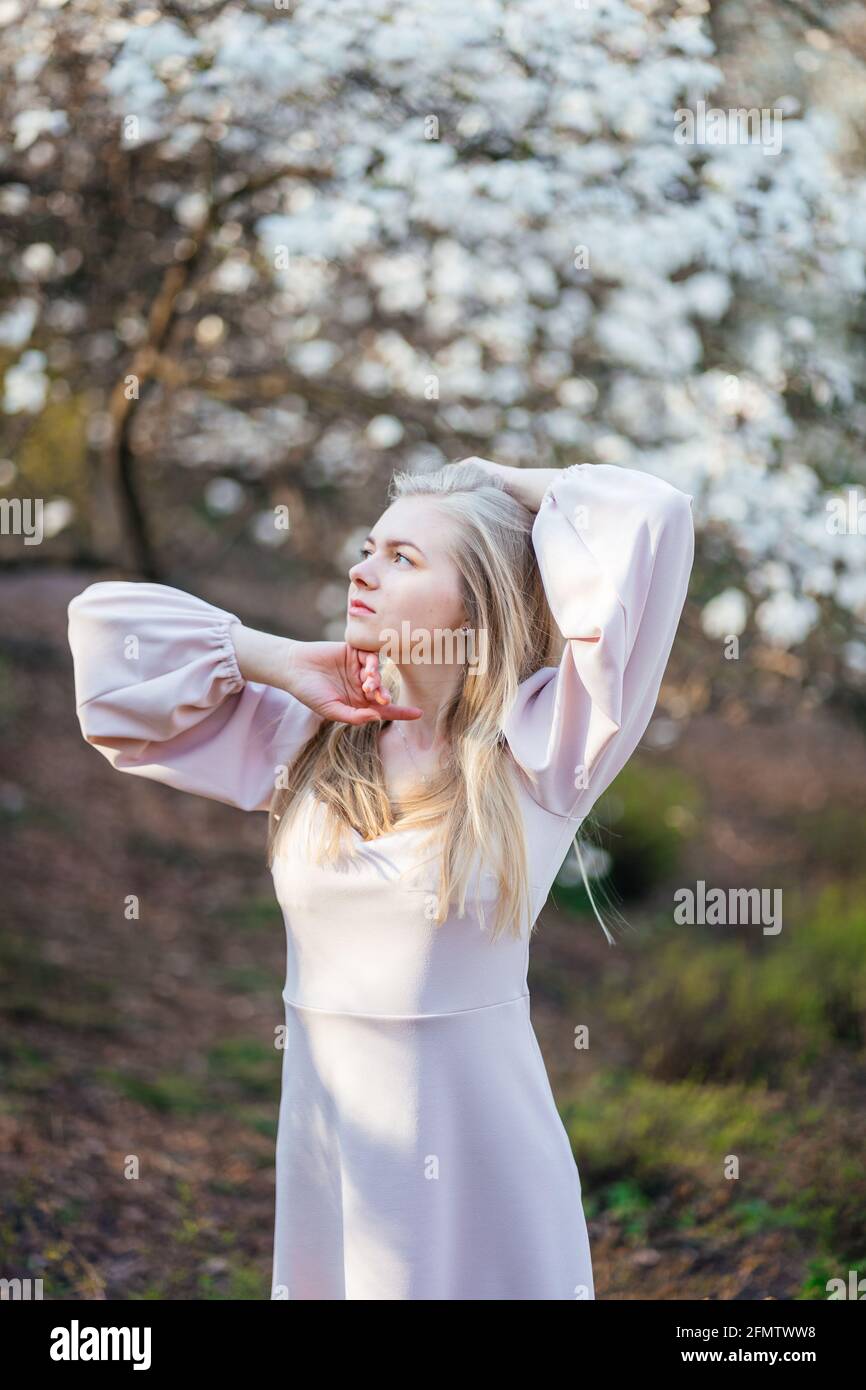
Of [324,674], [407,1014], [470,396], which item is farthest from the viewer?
[470,396]

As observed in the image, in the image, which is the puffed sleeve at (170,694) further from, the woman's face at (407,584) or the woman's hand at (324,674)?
the woman's face at (407,584)

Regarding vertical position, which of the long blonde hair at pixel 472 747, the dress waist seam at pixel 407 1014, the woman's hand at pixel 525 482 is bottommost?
the dress waist seam at pixel 407 1014

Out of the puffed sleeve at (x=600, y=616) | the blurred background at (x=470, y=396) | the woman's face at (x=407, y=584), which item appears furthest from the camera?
the blurred background at (x=470, y=396)

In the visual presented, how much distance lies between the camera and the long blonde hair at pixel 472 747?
193cm

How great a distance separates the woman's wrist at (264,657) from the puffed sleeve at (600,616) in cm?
39

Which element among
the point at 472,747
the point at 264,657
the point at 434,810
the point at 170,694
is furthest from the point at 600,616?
the point at 170,694

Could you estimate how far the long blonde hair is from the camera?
6.34ft

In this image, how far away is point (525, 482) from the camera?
2.14 metres

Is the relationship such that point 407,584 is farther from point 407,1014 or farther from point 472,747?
point 407,1014

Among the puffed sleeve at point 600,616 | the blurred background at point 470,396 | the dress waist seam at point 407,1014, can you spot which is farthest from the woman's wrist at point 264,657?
the blurred background at point 470,396

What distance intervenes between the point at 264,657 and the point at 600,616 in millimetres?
600

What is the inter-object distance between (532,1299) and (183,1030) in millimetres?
3651
